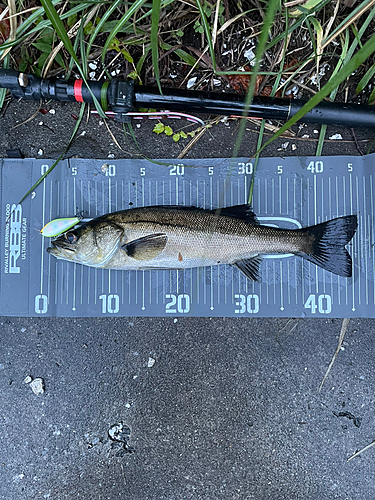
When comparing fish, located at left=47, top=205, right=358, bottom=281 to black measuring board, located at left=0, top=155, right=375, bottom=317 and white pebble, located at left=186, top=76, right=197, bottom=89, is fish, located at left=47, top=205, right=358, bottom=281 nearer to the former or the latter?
black measuring board, located at left=0, top=155, right=375, bottom=317

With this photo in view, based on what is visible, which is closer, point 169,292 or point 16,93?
point 16,93

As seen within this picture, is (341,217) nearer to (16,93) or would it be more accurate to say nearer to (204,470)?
(204,470)

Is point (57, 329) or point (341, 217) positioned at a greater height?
point (341, 217)

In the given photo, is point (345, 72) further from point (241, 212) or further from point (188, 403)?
point (188, 403)

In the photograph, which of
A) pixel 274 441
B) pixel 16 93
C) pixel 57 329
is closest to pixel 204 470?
pixel 274 441

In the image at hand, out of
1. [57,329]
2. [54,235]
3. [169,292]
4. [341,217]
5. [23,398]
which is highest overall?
[341,217]

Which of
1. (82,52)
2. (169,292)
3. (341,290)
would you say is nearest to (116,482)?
(169,292)

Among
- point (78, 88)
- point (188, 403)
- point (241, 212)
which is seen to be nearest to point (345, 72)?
point (241, 212)

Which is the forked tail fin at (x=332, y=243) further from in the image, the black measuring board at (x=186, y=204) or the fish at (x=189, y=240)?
the black measuring board at (x=186, y=204)
